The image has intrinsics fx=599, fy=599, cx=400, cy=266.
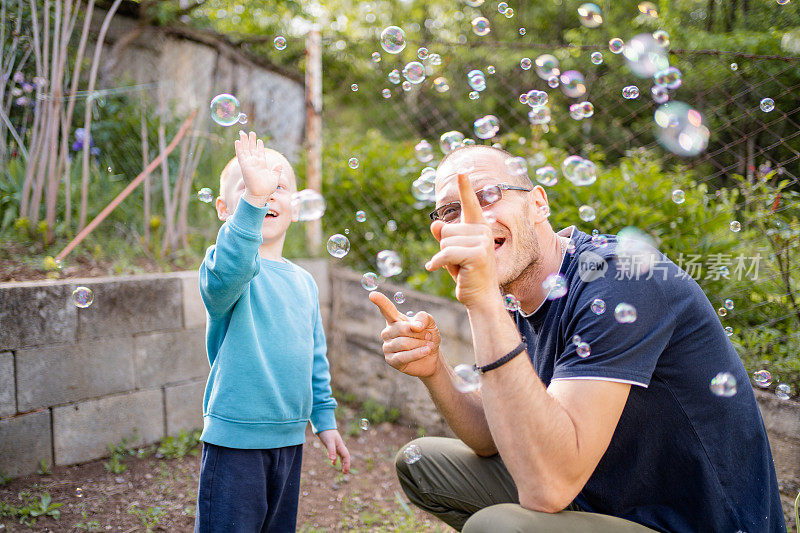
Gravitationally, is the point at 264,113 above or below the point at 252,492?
above

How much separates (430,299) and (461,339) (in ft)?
1.06

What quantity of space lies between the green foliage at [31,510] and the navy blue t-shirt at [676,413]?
2.25 metres

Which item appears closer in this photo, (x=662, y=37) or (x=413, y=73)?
(x=413, y=73)

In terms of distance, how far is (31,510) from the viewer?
250 centimetres

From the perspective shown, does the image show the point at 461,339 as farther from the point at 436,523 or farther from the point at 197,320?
the point at 197,320

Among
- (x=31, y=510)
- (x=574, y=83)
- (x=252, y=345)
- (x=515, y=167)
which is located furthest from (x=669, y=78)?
(x=31, y=510)

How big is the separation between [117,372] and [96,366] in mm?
114

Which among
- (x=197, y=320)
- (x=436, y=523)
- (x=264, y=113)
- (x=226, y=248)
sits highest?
(x=264, y=113)

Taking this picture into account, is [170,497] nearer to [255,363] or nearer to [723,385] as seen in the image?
[255,363]

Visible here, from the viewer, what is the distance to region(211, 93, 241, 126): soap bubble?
2217mm

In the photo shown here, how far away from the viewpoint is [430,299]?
11.9 feet

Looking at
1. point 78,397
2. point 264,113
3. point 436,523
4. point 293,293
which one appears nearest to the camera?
point 293,293

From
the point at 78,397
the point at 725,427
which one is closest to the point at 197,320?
the point at 78,397

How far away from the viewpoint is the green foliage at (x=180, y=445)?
10.5 feet
